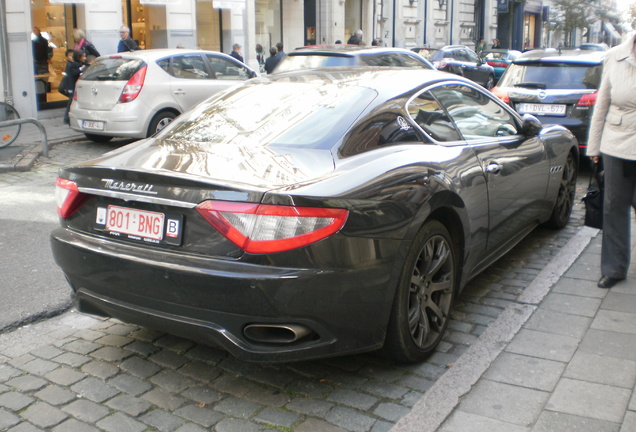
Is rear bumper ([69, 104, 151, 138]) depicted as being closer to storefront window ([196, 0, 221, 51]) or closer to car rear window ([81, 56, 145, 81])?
car rear window ([81, 56, 145, 81])

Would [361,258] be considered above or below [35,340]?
above

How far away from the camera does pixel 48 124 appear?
1487 centimetres

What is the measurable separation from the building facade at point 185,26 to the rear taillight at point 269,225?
13.1 meters

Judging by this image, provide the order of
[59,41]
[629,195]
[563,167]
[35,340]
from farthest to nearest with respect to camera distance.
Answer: [59,41]
[563,167]
[629,195]
[35,340]

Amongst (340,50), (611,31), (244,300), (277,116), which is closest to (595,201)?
(277,116)

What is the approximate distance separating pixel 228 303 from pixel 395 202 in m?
0.95

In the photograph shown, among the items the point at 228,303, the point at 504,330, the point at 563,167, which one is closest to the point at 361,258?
the point at 228,303

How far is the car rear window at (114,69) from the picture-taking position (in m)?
11.6

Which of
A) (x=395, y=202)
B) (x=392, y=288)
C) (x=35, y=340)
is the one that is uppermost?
(x=395, y=202)

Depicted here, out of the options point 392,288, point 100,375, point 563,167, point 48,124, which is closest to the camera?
point 392,288

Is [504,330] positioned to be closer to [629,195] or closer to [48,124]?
[629,195]

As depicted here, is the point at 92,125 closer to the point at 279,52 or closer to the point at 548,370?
the point at 279,52

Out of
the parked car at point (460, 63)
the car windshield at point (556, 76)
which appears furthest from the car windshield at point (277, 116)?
the parked car at point (460, 63)

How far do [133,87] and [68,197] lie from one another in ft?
26.5
